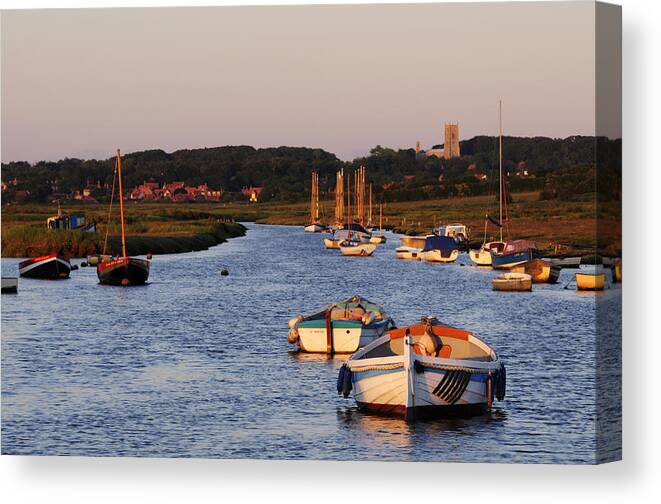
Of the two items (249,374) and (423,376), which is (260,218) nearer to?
(249,374)

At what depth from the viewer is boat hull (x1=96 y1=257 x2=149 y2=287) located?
44781 millimetres

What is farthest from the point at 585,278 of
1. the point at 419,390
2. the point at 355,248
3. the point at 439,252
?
the point at 355,248

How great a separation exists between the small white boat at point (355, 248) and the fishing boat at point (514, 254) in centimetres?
969

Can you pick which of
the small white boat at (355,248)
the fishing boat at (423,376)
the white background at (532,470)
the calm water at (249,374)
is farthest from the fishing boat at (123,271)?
the white background at (532,470)

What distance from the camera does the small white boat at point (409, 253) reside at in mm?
59853

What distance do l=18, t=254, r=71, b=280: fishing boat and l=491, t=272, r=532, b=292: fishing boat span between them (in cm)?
1481

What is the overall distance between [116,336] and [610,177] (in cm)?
1779

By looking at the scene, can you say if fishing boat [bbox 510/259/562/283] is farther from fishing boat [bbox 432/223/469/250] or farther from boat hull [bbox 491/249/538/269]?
fishing boat [bbox 432/223/469/250]

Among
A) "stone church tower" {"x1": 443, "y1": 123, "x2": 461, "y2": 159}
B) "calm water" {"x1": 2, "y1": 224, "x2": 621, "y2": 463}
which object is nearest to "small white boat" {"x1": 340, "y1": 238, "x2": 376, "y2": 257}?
"calm water" {"x1": 2, "y1": 224, "x2": 621, "y2": 463}

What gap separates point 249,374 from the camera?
29.0 metres

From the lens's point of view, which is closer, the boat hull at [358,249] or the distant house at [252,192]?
the distant house at [252,192]

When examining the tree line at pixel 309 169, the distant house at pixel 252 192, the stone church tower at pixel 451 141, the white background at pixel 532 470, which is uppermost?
the stone church tower at pixel 451 141

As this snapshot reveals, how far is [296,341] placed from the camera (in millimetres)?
31688

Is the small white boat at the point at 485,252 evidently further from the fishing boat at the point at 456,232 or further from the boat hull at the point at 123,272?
the boat hull at the point at 123,272
